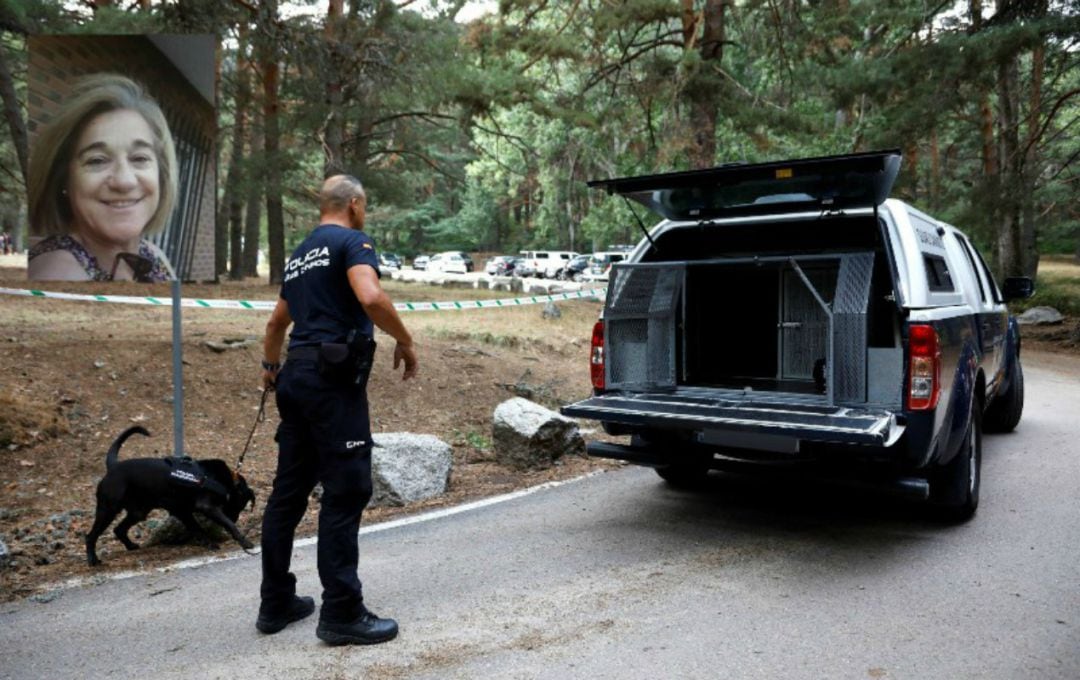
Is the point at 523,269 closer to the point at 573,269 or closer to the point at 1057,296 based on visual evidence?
the point at 573,269

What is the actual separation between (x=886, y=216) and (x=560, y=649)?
3416mm

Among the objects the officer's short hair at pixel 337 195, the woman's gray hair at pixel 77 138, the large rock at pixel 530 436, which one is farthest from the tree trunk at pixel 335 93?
the officer's short hair at pixel 337 195

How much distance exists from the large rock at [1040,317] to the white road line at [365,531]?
1833 cm

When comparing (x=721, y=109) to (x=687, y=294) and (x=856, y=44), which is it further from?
(x=687, y=294)

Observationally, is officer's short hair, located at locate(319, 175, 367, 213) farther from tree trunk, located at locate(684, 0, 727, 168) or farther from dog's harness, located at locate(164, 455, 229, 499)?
tree trunk, located at locate(684, 0, 727, 168)

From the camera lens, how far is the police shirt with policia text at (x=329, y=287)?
144 inches

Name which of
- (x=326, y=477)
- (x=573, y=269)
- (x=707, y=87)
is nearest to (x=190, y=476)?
(x=326, y=477)

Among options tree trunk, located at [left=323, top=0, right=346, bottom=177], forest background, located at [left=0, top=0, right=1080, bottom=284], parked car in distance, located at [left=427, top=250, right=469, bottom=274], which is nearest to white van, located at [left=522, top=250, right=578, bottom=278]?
parked car in distance, located at [left=427, top=250, right=469, bottom=274]

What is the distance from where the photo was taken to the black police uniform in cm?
360

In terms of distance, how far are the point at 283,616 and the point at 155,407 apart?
5183mm

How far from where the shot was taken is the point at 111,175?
7.83 metres

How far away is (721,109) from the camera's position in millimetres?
14852

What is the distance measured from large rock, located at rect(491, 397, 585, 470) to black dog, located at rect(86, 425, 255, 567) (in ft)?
Answer: 9.02

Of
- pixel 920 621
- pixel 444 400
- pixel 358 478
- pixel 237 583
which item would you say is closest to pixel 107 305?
pixel 444 400
